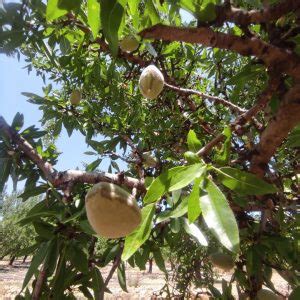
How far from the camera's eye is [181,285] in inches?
119

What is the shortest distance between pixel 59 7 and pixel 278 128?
89 cm

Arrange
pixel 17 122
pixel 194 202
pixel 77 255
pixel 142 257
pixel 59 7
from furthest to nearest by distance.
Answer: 1. pixel 17 122
2. pixel 142 257
3. pixel 77 255
4. pixel 194 202
5. pixel 59 7

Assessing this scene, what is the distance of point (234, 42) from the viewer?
3.73ft

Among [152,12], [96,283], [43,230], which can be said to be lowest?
[96,283]

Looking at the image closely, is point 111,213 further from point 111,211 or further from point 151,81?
point 151,81

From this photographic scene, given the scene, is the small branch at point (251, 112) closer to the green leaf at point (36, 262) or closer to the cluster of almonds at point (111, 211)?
the cluster of almonds at point (111, 211)

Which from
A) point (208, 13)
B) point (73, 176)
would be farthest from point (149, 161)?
point (208, 13)

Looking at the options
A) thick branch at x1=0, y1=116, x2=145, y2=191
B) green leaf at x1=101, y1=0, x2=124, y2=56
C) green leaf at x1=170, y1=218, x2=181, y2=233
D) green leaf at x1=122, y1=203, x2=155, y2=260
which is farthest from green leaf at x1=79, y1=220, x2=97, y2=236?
green leaf at x1=101, y1=0, x2=124, y2=56

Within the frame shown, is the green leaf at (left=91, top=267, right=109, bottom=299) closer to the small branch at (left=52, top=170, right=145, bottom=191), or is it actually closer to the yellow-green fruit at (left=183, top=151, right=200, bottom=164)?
the small branch at (left=52, top=170, right=145, bottom=191)

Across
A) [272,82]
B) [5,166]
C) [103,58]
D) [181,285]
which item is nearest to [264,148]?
[272,82]

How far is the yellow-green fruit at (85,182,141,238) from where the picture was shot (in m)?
1.14

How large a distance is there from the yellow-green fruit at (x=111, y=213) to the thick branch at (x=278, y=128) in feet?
1.99

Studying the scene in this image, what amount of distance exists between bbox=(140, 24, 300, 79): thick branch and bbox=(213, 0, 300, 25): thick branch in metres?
0.05

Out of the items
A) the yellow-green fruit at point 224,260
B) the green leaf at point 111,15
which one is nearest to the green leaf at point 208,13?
the green leaf at point 111,15
